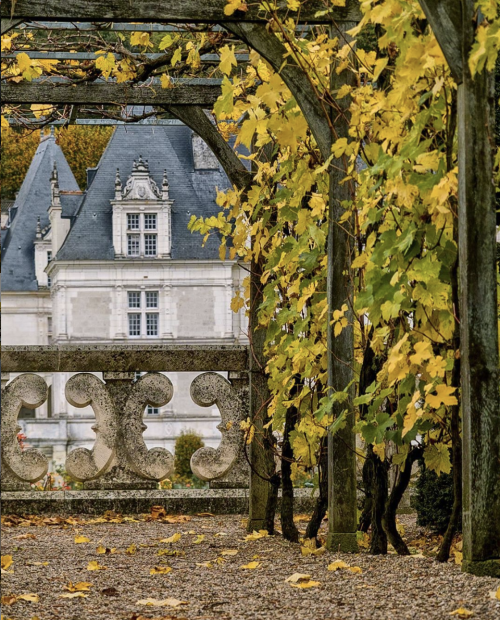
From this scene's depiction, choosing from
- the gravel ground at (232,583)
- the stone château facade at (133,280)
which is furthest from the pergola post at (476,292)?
the stone château facade at (133,280)

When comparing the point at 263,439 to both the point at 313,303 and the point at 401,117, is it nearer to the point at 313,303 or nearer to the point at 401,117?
the point at 313,303

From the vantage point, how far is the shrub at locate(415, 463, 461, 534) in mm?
5285

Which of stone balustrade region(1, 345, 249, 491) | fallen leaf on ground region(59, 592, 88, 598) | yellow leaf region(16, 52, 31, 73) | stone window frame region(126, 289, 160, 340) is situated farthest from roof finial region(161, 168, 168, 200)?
fallen leaf on ground region(59, 592, 88, 598)

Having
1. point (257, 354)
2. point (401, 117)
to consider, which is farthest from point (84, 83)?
point (401, 117)

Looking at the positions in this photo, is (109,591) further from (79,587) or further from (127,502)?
(127,502)

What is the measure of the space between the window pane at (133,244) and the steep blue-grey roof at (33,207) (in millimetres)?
5674

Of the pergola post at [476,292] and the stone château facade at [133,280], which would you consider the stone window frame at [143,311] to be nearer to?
the stone château facade at [133,280]

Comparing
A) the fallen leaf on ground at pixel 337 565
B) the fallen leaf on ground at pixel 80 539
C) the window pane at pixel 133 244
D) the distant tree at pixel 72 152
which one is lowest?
the fallen leaf on ground at pixel 80 539

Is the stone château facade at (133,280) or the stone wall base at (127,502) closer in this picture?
the stone wall base at (127,502)

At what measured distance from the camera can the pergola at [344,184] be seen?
12.1 feet

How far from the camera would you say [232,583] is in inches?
167

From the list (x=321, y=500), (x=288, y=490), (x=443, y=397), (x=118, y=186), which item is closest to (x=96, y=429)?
(x=288, y=490)

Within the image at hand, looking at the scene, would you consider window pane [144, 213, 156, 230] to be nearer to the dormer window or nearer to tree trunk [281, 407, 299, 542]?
the dormer window

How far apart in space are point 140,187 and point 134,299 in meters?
4.13
